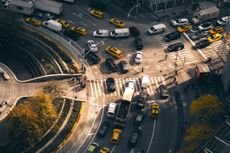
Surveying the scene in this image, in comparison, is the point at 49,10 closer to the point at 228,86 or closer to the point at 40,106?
the point at 40,106

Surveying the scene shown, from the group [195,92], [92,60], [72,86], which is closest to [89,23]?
[92,60]

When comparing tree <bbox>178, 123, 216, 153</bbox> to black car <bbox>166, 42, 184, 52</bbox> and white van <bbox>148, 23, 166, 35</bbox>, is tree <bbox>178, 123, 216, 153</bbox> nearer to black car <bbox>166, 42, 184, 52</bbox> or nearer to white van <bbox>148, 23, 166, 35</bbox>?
black car <bbox>166, 42, 184, 52</bbox>

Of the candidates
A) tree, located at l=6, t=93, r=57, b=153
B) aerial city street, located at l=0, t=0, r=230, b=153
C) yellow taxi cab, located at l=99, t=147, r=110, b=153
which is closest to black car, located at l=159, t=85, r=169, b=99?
aerial city street, located at l=0, t=0, r=230, b=153

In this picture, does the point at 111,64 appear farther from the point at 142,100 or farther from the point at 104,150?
the point at 104,150

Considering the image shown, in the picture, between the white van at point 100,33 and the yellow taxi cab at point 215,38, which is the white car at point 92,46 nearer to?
the white van at point 100,33

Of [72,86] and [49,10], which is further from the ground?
[49,10]

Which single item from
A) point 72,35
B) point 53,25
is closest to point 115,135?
point 72,35
